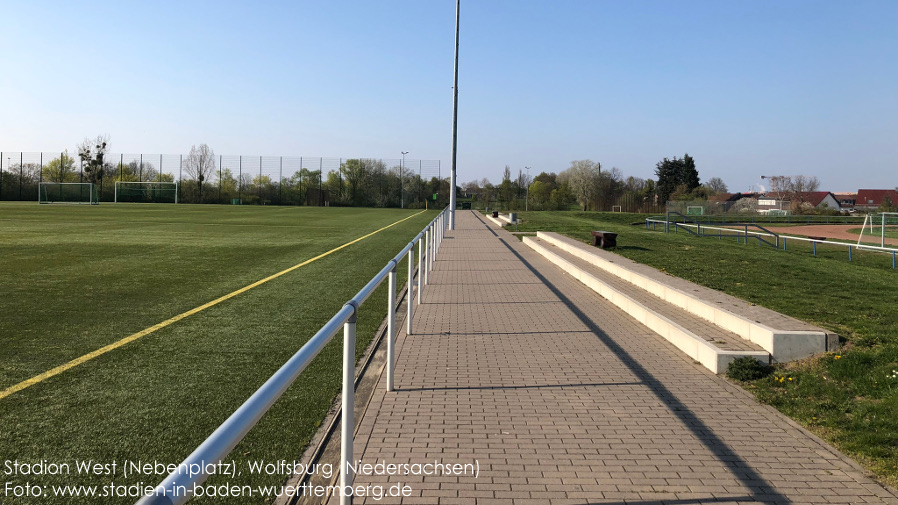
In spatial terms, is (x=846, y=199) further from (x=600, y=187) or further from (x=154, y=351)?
(x=154, y=351)

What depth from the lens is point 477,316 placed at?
29.0 feet

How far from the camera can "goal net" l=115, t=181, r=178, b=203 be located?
70812 mm

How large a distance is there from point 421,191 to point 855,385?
78533 mm

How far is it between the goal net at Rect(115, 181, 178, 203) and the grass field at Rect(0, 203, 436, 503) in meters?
62.2

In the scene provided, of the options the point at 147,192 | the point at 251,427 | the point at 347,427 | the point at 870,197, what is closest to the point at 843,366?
the point at 347,427

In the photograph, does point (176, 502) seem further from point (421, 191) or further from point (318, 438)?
point (421, 191)

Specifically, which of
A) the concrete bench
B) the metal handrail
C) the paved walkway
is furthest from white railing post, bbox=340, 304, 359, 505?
the concrete bench

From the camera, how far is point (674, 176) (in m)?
103

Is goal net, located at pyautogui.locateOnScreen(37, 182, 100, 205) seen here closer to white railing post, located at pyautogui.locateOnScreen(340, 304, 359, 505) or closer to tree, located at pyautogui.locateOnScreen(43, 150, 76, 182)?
tree, located at pyautogui.locateOnScreen(43, 150, 76, 182)

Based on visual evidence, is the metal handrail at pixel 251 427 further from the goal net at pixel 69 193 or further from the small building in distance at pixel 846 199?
the small building in distance at pixel 846 199

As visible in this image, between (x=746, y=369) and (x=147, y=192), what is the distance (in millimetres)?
76291

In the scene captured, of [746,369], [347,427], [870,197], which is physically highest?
[870,197]

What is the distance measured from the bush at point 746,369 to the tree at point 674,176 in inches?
3809

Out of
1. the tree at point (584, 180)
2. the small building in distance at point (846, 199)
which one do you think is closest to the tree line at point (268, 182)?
the tree at point (584, 180)
